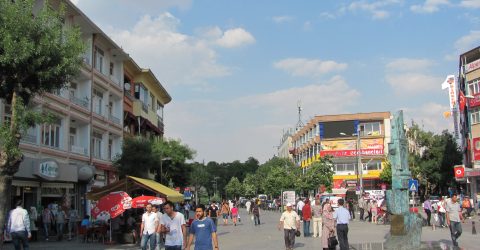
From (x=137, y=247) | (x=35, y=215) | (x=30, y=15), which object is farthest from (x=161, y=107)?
(x=30, y=15)

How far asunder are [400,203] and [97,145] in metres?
25.7

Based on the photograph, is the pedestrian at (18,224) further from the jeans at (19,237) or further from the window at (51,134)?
the window at (51,134)

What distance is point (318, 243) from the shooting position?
803 inches

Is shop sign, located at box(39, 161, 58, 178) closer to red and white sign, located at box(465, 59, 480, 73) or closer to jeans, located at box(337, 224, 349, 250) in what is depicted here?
jeans, located at box(337, 224, 349, 250)

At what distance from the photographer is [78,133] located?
34.8m

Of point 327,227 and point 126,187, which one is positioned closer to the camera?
point 327,227

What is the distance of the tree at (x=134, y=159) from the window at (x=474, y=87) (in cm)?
3089

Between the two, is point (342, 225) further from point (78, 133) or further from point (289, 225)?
point (78, 133)

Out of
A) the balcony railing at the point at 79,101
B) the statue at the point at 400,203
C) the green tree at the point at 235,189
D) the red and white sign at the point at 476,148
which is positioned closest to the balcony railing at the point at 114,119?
the balcony railing at the point at 79,101

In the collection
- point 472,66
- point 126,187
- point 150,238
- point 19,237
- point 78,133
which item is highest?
point 472,66

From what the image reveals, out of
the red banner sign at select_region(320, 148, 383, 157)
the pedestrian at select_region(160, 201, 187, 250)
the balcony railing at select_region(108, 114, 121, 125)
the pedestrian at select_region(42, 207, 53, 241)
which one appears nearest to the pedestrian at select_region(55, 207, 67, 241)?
the pedestrian at select_region(42, 207, 53, 241)

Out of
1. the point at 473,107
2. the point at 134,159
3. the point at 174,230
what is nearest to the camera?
the point at 174,230

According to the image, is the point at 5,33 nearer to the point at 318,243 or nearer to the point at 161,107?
the point at 318,243

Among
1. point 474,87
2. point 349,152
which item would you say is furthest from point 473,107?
point 349,152
